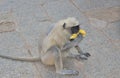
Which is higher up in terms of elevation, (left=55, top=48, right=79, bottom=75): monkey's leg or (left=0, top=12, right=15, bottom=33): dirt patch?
(left=55, top=48, right=79, bottom=75): monkey's leg

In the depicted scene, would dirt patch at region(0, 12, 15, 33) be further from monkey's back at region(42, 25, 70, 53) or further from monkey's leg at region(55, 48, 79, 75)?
monkey's leg at region(55, 48, 79, 75)

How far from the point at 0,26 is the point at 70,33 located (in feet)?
6.67

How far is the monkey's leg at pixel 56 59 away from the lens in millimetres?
3859

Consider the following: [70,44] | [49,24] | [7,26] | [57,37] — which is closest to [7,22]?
[7,26]

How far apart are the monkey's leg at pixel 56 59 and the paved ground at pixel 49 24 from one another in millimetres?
105

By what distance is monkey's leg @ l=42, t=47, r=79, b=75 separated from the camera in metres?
3.86

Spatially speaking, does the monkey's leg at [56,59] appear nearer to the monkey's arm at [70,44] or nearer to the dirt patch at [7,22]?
the monkey's arm at [70,44]

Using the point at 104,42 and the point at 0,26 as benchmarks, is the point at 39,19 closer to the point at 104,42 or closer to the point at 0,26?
the point at 0,26

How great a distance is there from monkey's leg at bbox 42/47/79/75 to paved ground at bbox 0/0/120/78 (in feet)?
0.34

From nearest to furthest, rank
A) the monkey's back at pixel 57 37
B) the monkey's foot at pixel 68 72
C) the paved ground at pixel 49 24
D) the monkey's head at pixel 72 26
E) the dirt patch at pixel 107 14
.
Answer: the monkey's head at pixel 72 26 < the monkey's back at pixel 57 37 < the monkey's foot at pixel 68 72 < the paved ground at pixel 49 24 < the dirt patch at pixel 107 14

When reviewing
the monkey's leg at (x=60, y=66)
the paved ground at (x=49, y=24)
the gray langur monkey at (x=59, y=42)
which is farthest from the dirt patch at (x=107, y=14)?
the monkey's leg at (x=60, y=66)

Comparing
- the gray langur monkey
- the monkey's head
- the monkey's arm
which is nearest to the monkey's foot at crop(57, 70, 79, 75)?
the gray langur monkey

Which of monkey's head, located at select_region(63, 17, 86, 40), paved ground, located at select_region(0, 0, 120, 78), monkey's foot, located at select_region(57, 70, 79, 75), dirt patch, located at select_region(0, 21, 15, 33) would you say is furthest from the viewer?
dirt patch, located at select_region(0, 21, 15, 33)

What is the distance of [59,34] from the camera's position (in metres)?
3.87
